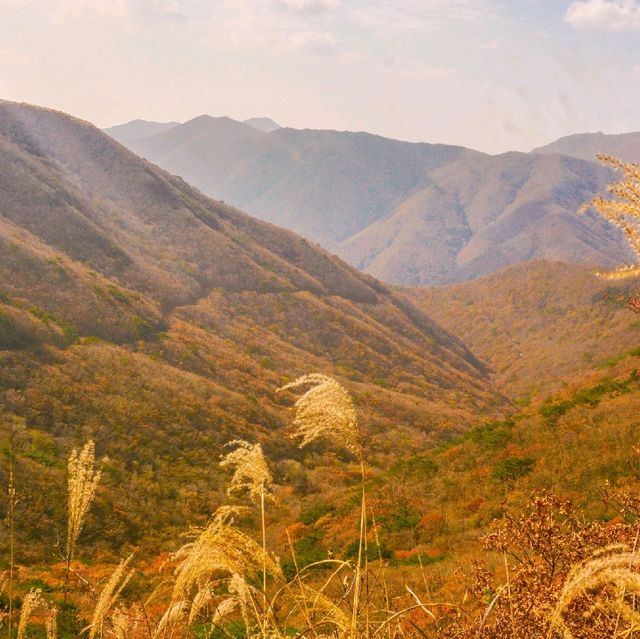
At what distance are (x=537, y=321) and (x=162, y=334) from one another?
74158 mm

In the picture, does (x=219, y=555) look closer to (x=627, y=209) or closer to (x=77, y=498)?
(x=77, y=498)

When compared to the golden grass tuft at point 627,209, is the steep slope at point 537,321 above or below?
below

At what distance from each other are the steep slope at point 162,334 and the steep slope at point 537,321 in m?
9.48

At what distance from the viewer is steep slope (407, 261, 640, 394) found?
66.4m

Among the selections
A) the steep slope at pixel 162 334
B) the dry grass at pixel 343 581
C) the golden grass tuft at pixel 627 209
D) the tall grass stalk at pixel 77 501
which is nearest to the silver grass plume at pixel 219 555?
the dry grass at pixel 343 581

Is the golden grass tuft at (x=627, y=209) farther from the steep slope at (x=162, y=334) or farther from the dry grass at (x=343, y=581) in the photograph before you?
the steep slope at (x=162, y=334)

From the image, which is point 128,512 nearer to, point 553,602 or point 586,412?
point 586,412

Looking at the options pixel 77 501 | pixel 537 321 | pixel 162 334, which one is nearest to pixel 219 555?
pixel 77 501

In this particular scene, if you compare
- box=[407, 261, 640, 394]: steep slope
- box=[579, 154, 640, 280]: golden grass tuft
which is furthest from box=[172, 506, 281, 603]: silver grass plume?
box=[407, 261, 640, 394]: steep slope

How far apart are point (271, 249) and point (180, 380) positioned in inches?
1686

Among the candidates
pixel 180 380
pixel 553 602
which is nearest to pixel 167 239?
pixel 180 380

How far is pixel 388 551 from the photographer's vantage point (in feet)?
42.4

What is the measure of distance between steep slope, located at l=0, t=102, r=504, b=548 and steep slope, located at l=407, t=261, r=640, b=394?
9479mm

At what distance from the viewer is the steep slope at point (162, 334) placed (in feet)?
72.8
